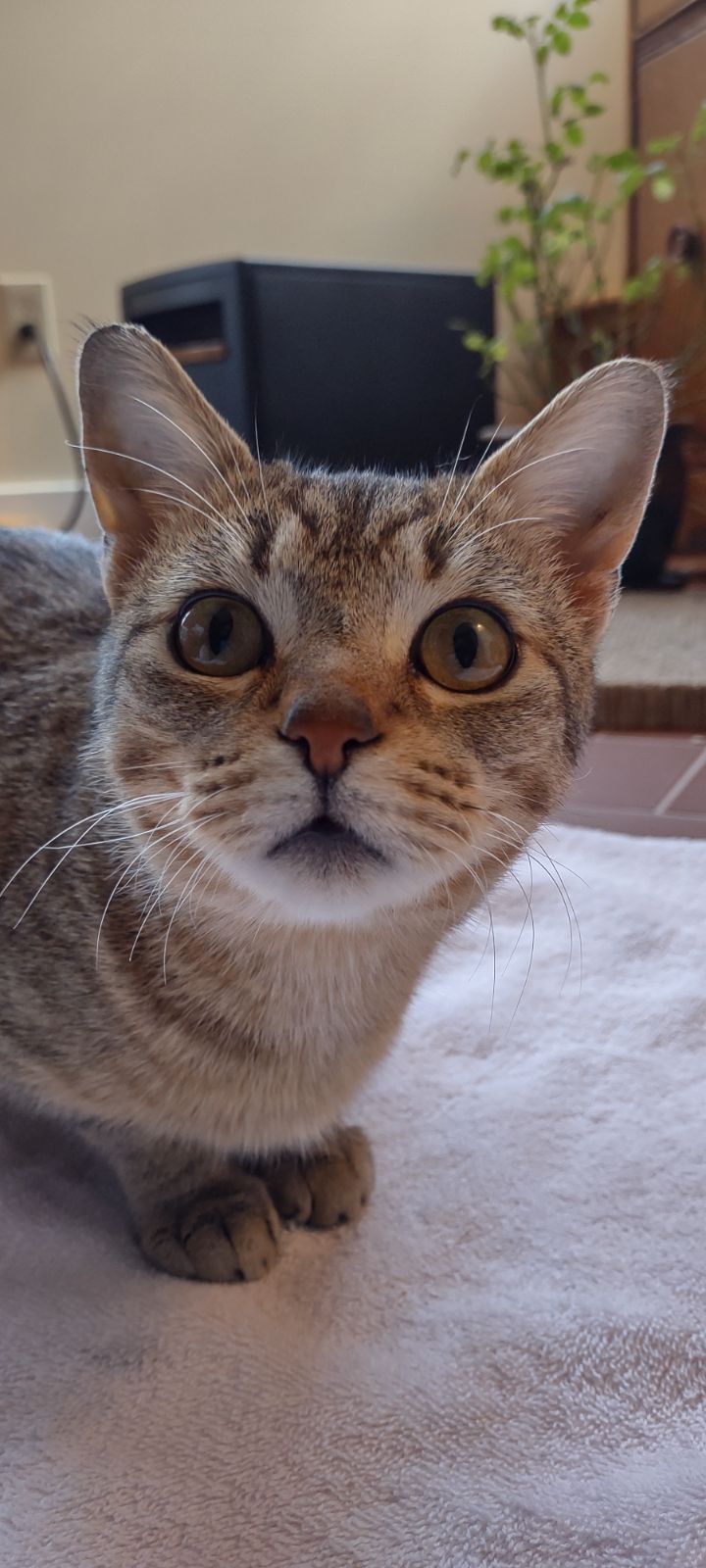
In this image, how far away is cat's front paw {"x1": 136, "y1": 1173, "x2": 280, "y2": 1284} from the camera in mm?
837

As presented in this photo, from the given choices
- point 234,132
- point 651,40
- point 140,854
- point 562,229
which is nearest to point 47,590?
point 140,854

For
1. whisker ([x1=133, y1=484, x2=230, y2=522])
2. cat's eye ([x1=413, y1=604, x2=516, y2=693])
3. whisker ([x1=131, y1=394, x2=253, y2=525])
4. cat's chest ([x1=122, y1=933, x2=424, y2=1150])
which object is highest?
whisker ([x1=131, y1=394, x2=253, y2=525])

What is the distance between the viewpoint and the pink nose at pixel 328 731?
2.06ft

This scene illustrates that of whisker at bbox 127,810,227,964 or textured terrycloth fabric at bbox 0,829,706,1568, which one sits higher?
whisker at bbox 127,810,227,964

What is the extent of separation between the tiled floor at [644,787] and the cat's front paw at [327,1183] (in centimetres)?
73

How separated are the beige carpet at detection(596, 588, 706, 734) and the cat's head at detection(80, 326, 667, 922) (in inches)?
41.9

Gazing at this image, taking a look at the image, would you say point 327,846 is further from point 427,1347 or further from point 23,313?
point 23,313

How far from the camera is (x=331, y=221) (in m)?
A: 2.88

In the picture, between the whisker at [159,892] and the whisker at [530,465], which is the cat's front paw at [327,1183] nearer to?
the whisker at [159,892]

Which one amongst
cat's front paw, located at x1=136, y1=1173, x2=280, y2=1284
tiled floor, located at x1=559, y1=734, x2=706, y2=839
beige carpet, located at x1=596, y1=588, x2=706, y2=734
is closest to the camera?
cat's front paw, located at x1=136, y1=1173, x2=280, y2=1284

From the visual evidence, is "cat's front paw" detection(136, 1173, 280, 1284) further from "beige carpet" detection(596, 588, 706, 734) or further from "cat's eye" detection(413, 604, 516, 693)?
"beige carpet" detection(596, 588, 706, 734)

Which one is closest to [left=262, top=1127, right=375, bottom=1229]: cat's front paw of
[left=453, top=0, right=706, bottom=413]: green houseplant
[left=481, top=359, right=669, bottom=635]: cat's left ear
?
[left=481, top=359, right=669, bottom=635]: cat's left ear

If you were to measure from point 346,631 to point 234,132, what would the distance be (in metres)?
2.59

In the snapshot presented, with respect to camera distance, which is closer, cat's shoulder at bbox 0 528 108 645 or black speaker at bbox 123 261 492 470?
cat's shoulder at bbox 0 528 108 645
